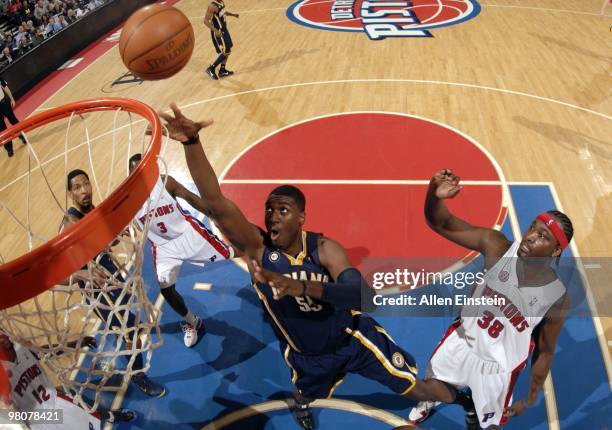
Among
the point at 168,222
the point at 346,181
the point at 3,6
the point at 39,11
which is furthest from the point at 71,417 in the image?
the point at 3,6

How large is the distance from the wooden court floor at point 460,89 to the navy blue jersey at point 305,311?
2.86 meters

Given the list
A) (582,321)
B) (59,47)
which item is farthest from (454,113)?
(59,47)

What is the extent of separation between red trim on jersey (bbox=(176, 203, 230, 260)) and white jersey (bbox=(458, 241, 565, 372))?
2.45 m

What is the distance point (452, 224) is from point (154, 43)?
8.13 ft

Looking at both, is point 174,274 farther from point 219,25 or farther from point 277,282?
point 219,25

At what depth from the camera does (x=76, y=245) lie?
6.67 ft

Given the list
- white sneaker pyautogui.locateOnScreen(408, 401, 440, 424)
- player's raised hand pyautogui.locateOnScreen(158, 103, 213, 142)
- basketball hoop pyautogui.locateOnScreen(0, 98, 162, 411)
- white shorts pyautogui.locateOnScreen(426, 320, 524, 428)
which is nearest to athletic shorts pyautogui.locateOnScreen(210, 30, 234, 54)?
basketball hoop pyautogui.locateOnScreen(0, 98, 162, 411)

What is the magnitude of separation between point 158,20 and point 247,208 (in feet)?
9.93

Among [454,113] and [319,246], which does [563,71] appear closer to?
[454,113]

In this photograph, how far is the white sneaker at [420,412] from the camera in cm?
356

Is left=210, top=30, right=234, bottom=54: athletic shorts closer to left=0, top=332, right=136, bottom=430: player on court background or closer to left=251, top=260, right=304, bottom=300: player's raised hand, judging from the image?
left=0, top=332, right=136, bottom=430: player on court background

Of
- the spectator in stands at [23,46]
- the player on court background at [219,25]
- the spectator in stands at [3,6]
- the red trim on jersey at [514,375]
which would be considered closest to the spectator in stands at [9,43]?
the spectator in stands at [23,46]

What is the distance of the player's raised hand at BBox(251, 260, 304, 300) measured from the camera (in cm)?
224

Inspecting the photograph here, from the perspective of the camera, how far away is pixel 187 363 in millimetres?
4277
